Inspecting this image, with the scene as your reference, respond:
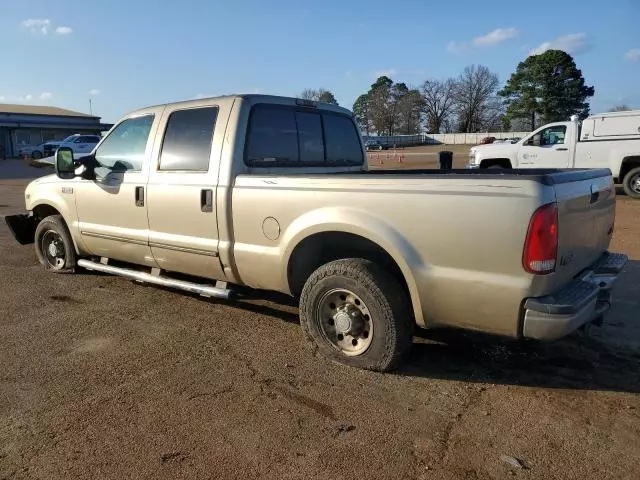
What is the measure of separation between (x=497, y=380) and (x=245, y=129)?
→ 9.06 ft

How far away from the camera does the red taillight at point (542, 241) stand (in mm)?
2947

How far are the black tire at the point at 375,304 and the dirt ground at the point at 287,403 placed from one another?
0.40ft

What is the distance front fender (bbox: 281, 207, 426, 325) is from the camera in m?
3.42

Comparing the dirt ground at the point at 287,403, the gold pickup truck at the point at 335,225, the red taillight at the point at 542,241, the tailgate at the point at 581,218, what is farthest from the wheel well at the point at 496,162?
the red taillight at the point at 542,241

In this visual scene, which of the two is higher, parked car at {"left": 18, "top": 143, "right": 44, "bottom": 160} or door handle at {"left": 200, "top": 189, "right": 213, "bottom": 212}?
door handle at {"left": 200, "top": 189, "right": 213, "bottom": 212}

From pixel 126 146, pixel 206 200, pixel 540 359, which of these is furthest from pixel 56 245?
pixel 540 359

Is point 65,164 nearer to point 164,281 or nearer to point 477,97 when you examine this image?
point 164,281

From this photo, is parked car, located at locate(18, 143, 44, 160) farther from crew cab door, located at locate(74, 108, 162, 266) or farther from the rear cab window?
the rear cab window

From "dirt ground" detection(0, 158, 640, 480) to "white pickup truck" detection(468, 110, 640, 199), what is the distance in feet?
34.5

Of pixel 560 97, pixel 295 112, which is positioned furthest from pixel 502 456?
pixel 560 97

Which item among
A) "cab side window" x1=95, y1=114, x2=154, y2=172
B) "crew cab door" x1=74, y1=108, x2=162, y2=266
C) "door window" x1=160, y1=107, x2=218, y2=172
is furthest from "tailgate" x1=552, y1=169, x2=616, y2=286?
"cab side window" x1=95, y1=114, x2=154, y2=172

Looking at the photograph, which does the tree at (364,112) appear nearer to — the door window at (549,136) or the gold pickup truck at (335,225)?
the door window at (549,136)

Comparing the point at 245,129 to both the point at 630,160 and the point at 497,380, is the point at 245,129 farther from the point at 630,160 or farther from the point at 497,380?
the point at 630,160

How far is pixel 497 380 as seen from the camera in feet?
12.1
